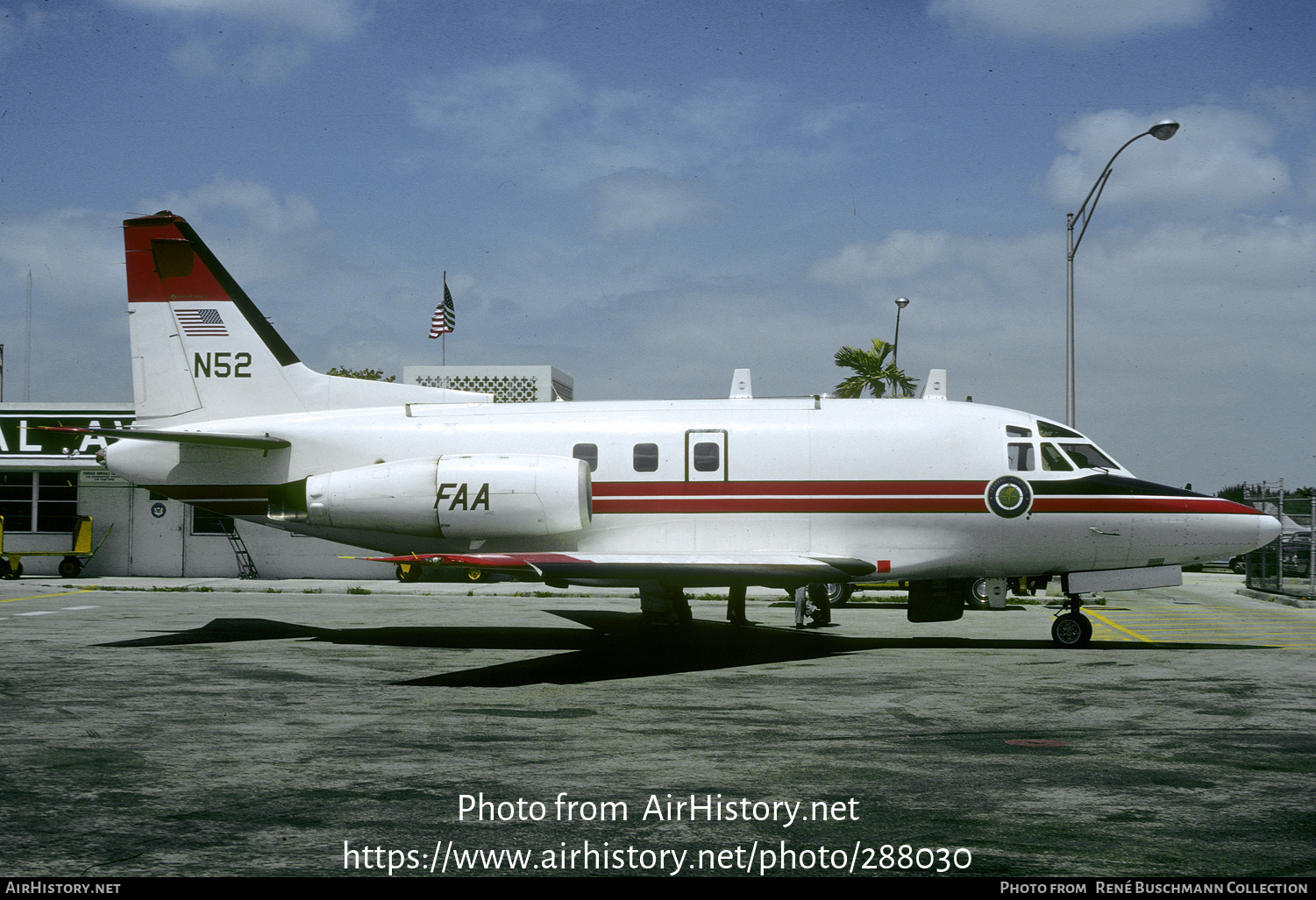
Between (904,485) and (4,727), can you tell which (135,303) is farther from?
(904,485)

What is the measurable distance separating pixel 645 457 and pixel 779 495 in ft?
6.64

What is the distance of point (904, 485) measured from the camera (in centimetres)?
1453

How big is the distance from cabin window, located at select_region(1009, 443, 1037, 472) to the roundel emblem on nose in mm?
245

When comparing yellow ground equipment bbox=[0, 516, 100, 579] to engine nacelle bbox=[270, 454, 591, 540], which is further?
yellow ground equipment bbox=[0, 516, 100, 579]

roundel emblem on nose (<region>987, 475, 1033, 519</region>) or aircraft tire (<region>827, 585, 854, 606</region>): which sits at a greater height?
roundel emblem on nose (<region>987, 475, 1033, 519</region>)

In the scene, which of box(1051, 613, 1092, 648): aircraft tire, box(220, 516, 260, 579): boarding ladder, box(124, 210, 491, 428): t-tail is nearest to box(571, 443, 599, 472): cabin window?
box(124, 210, 491, 428): t-tail

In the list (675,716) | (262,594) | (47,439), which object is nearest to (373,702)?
(675,716)

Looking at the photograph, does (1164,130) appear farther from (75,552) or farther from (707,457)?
(75,552)

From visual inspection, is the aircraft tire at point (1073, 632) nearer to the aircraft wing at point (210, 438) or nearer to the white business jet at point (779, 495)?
the white business jet at point (779, 495)

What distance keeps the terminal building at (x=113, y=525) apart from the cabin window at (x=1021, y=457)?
20326 millimetres

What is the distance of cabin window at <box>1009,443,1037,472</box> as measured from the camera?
48.0 feet

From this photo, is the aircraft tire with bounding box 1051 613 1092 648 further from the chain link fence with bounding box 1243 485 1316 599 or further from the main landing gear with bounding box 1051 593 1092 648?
the chain link fence with bounding box 1243 485 1316 599

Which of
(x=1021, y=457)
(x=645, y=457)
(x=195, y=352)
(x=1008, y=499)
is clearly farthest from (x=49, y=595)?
(x=1021, y=457)

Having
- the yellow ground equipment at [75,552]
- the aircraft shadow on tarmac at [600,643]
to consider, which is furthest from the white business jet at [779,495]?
the yellow ground equipment at [75,552]
